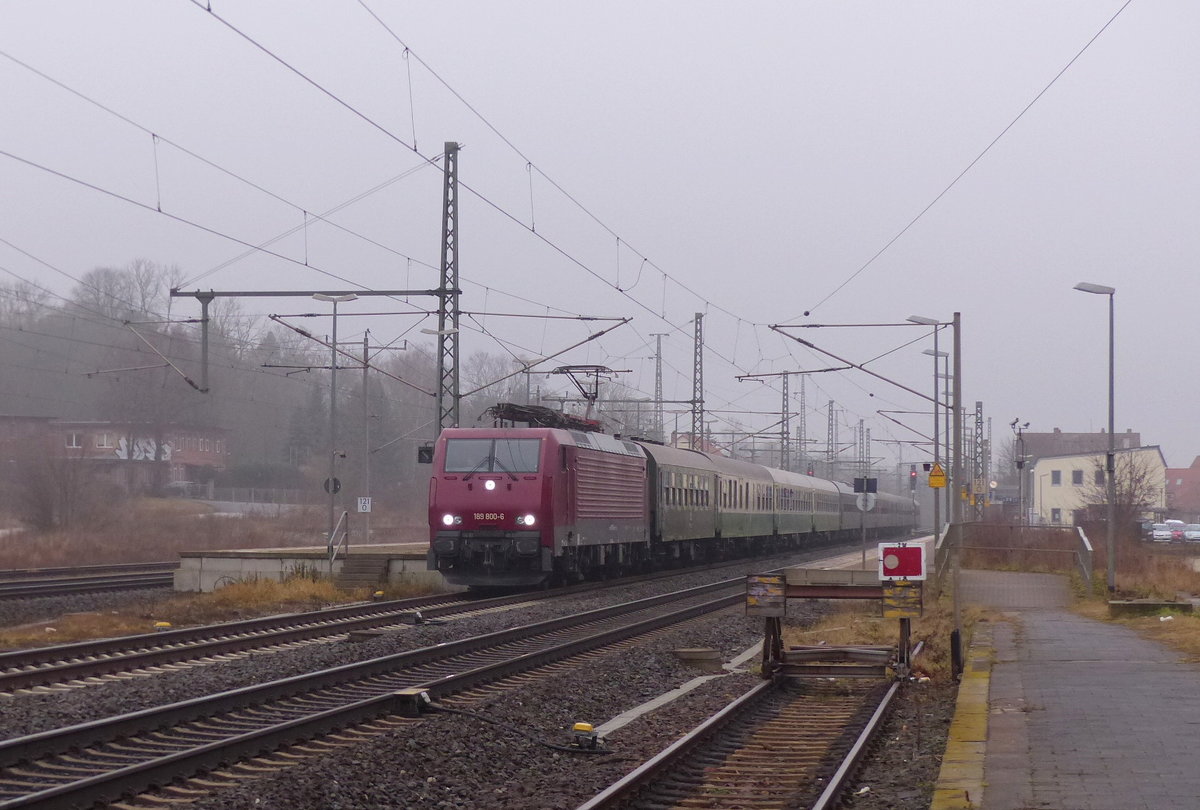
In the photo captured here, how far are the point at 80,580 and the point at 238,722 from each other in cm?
2060

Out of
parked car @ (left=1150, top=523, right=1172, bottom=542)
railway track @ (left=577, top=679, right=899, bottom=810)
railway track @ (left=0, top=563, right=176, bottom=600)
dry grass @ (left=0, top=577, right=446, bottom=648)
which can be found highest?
railway track @ (left=577, top=679, right=899, bottom=810)

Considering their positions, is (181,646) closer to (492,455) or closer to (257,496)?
(492,455)

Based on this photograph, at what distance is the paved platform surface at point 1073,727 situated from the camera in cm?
750

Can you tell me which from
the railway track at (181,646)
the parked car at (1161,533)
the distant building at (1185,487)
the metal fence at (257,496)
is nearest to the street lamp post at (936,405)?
the railway track at (181,646)

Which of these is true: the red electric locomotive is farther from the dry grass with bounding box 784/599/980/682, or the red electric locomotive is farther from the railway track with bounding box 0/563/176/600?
the railway track with bounding box 0/563/176/600

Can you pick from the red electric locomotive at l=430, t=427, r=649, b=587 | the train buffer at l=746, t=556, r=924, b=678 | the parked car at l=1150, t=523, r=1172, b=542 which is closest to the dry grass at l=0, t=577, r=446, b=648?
the red electric locomotive at l=430, t=427, r=649, b=587

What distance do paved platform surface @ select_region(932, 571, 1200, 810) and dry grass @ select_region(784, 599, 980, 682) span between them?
47cm

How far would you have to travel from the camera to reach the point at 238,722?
10297 millimetres

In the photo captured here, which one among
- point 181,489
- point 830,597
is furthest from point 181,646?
point 181,489

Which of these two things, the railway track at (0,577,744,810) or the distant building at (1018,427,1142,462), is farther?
the distant building at (1018,427,1142,462)

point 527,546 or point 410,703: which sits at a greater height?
point 527,546

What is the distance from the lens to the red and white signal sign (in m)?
13.3

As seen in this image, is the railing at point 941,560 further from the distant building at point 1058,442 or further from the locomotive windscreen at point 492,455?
the distant building at point 1058,442

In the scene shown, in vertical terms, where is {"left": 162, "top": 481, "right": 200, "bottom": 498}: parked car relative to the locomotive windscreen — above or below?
below
